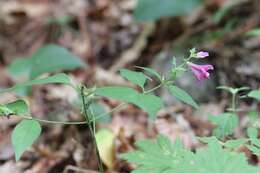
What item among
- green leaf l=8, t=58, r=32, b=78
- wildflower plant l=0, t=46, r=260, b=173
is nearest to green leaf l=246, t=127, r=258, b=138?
wildflower plant l=0, t=46, r=260, b=173

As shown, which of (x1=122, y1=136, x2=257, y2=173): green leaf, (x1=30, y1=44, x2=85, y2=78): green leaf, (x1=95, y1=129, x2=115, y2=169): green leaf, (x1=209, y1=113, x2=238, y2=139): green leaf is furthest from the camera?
(x1=30, y1=44, x2=85, y2=78): green leaf

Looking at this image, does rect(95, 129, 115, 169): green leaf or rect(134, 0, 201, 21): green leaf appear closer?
rect(95, 129, 115, 169): green leaf

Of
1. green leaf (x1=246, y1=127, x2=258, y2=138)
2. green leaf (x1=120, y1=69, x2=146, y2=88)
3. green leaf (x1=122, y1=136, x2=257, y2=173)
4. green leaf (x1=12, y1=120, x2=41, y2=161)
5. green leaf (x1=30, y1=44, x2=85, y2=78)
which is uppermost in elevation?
green leaf (x1=30, y1=44, x2=85, y2=78)

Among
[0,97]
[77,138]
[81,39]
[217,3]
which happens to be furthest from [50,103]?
[217,3]

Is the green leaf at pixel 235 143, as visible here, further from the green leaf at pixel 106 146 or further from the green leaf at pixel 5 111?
the green leaf at pixel 106 146

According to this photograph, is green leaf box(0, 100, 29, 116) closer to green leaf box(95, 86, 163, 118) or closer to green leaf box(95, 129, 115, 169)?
green leaf box(95, 86, 163, 118)

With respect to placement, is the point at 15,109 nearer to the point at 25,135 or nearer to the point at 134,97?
the point at 25,135

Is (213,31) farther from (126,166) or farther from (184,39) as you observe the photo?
(126,166)
